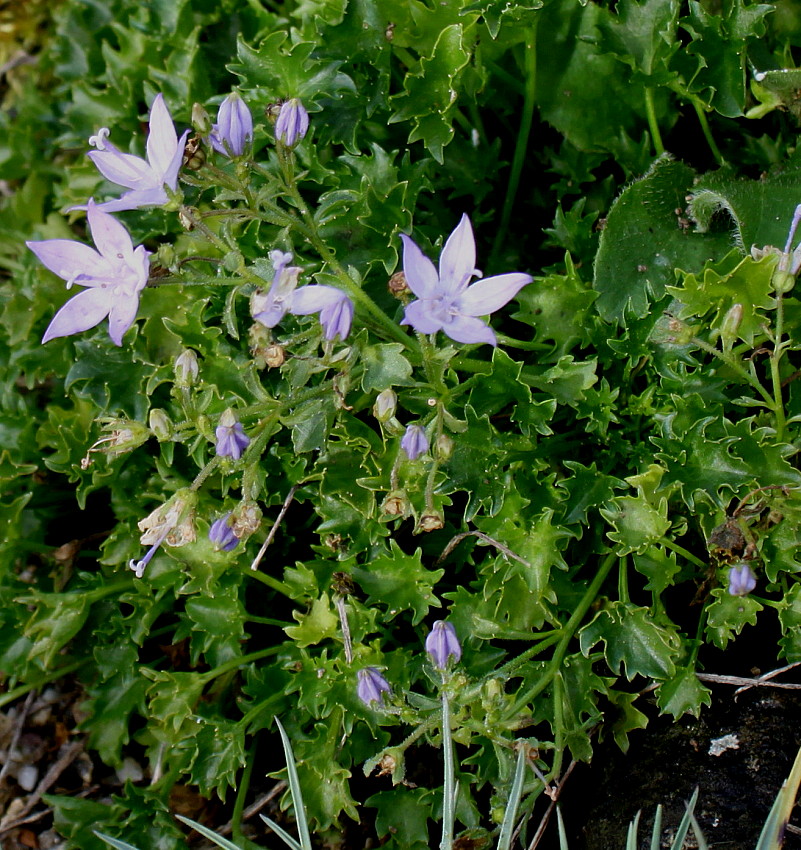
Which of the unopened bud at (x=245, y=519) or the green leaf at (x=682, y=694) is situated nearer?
the unopened bud at (x=245, y=519)

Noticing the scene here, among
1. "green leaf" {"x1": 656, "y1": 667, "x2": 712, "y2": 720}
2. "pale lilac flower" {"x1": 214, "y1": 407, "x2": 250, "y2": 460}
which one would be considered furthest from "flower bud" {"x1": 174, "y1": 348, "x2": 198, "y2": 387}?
"green leaf" {"x1": 656, "y1": 667, "x2": 712, "y2": 720}

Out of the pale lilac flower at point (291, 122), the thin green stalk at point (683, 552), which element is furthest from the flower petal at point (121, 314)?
the thin green stalk at point (683, 552)

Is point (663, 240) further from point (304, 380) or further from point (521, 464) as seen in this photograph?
point (304, 380)

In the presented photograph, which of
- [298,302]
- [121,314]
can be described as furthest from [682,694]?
[121,314]

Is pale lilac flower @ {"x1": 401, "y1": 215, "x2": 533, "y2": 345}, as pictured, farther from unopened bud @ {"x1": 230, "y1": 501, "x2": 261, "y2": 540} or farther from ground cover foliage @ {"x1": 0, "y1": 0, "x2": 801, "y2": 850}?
unopened bud @ {"x1": 230, "y1": 501, "x2": 261, "y2": 540}

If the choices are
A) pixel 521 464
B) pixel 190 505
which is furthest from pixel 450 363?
pixel 190 505

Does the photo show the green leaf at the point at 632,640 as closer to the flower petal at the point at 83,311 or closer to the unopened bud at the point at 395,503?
the unopened bud at the point at 395,503
